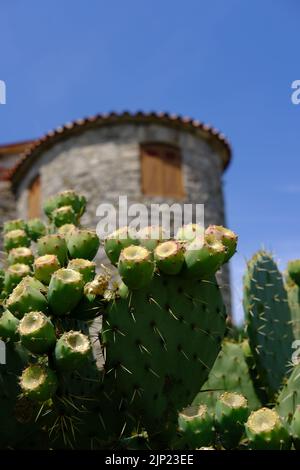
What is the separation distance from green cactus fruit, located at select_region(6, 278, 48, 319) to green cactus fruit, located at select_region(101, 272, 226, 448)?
208mm

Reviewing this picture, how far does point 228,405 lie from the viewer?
194cm

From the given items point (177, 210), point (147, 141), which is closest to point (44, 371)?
point (177, 210)

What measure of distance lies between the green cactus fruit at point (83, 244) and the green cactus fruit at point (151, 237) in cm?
20

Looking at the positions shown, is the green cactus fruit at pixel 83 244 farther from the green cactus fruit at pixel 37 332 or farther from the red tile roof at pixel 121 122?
the red tile roof at pixel 121 122

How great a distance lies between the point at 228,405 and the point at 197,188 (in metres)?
7.40

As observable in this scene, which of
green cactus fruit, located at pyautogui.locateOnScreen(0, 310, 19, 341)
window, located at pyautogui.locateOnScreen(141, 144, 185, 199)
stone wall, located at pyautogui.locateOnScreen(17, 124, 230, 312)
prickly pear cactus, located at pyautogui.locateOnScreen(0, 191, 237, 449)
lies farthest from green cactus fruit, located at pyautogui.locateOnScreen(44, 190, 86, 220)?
window, located at pyautogui.locateOnScreen(141, 144, 185, 199)

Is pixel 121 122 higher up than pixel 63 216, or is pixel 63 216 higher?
pixel 121 122

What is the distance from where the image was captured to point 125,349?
2027 millimetres

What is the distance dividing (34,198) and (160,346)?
778 cm

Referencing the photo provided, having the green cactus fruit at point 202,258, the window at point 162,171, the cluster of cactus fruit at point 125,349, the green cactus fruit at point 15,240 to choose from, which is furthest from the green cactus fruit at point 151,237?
the window at point 162,171

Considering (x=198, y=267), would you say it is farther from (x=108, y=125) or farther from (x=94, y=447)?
(x=108, y=125)

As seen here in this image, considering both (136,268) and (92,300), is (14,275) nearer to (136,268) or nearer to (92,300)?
(92,300)

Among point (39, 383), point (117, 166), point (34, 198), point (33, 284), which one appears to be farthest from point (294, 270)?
point (34, 198)

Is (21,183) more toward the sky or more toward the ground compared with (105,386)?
more toward the sky
